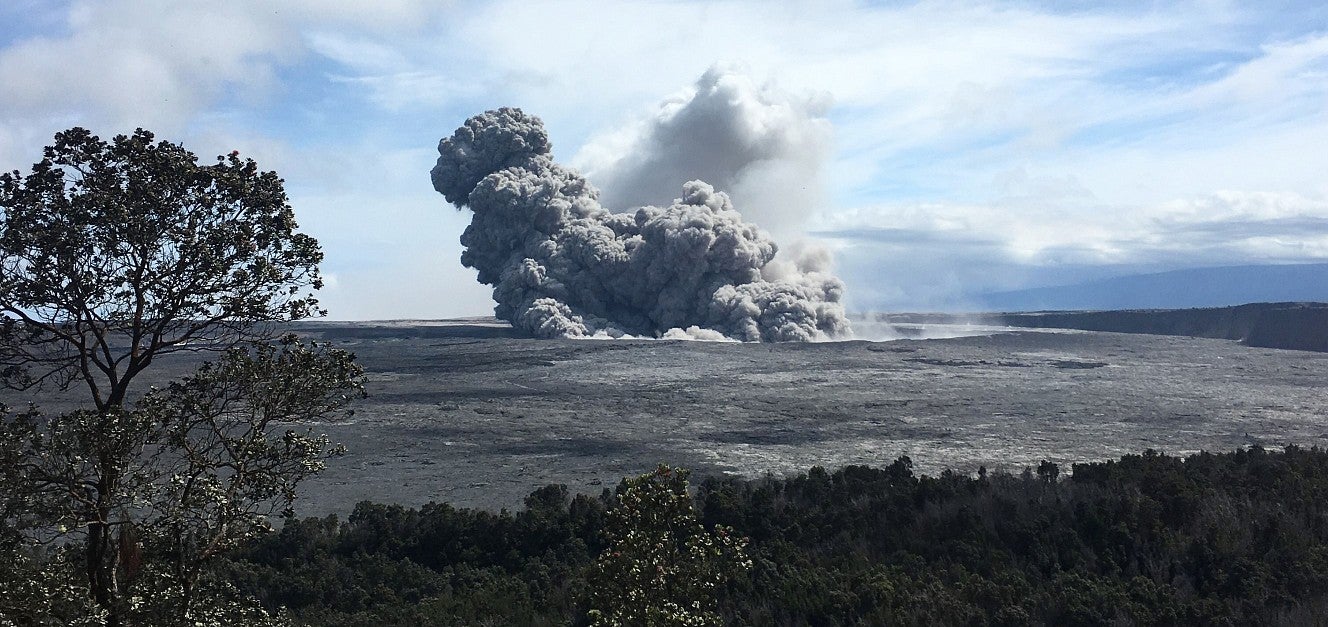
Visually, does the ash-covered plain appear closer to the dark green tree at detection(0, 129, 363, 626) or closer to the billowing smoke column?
the billowing smoke column

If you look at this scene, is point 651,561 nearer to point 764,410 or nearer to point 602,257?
point 764,410

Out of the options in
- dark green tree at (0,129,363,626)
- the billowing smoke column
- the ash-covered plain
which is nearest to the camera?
dark green tree at (0,129,363,626)

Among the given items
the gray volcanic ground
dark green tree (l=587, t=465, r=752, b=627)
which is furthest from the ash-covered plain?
dark green tree (l=587, t=465, r=752, b=627)

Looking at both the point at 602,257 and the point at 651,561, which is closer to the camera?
the point at 651,561

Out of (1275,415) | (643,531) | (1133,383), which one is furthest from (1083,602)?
(1133,383)

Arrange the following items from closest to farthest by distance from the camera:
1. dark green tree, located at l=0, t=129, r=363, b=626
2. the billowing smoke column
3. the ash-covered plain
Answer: dark green tree, located at l=0, t=129, r=363, b=626 → the ash-covered plain → the billowing smoke column

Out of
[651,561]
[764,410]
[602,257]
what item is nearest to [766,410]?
[764,410]
